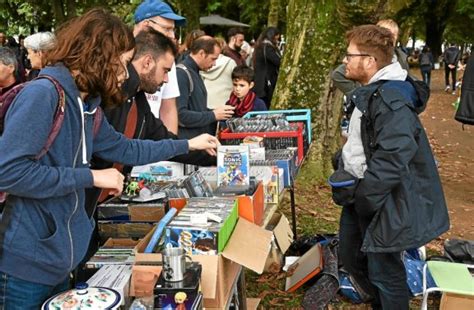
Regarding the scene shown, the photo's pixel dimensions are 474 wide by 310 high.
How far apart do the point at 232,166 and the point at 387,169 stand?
34.8 inches

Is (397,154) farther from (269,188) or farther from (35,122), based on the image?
(35,122)

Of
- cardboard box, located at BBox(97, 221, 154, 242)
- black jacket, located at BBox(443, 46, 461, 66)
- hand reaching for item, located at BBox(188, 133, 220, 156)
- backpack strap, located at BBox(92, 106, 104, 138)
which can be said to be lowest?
black jacket, located at BBox(443, 46, 461, 66)

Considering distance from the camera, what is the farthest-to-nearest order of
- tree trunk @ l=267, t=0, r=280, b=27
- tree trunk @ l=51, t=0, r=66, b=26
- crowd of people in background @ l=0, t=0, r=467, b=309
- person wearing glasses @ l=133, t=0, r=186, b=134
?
1. tree trunk @ l=51, t=0, r=66, b=26
2. tree trunk @ l=267, t=0, r=280, b=27
3. person wearing glasses @ l=133, t=0, r=186, b=134
4. crowd of people in background @ l=0, t=0, r=467, b=309

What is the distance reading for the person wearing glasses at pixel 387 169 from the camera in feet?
9.96

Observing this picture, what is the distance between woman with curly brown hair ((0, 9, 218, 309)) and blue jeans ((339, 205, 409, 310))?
69.4 inches

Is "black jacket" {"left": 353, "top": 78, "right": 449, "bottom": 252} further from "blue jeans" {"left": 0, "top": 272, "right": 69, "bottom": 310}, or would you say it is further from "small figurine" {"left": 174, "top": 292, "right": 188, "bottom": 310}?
"blue jeans" {"left": 0, "top": 272, "right": 69, "bottom": 310}

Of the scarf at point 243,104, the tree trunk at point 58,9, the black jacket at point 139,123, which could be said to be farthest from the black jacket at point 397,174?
the tree trunk at point 58,9

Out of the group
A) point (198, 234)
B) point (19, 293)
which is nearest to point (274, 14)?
point (198, 234)

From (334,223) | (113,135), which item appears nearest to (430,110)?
(334,223)

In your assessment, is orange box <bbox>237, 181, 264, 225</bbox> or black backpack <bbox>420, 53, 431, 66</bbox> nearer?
orange box <bbox>237, 181, 264, 225</bbox>

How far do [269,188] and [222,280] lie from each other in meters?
1.26

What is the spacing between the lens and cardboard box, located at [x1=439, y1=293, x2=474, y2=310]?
338 cm

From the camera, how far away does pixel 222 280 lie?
2510 millimetres

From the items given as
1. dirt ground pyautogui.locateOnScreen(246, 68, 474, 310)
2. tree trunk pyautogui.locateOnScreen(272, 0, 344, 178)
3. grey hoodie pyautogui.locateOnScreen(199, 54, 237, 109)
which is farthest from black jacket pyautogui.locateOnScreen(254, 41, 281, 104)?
grey hoodie pyautogui.locateOnScreen(199, 54, 237, 109)
